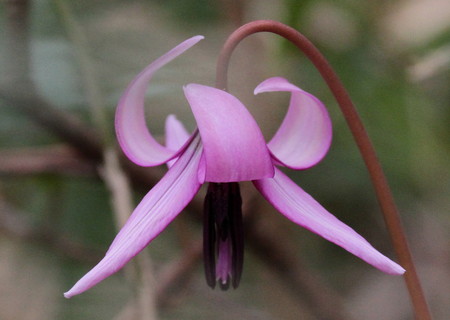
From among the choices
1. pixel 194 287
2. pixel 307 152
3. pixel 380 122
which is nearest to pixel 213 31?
pixel 380 122

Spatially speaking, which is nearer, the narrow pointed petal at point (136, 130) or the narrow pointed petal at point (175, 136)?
the narrow pointed petal at point (136, 130)

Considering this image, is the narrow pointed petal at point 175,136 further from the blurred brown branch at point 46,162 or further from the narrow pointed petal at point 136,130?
the blurred brown branch at point 46,162

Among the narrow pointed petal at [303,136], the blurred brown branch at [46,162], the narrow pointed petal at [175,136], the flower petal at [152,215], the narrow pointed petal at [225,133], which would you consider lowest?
the blurred brown branch at [46,162]

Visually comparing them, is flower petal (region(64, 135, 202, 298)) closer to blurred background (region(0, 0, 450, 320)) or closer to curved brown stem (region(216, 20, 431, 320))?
curved brown stem (region(216, 20, 431, 320))

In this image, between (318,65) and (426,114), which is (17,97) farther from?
(426,114)

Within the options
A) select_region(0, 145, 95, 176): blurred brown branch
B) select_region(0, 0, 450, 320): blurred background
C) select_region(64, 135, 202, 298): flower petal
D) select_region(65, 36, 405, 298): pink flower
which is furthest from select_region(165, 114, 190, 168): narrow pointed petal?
select_region(0, 145, 95, 176): blurred brown branch

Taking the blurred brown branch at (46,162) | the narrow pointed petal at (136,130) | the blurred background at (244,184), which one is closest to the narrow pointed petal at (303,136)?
the narrow pointed petal at (136,130)
